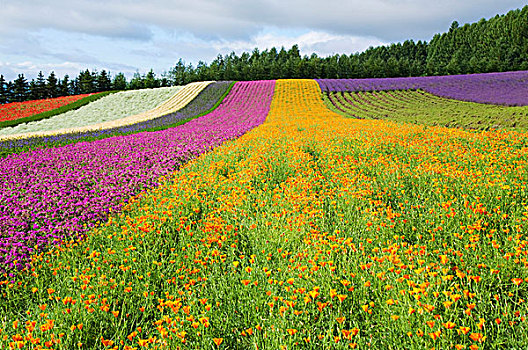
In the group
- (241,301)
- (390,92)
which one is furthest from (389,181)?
(390,92)

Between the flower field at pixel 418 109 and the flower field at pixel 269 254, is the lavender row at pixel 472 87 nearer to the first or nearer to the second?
the flower field at pixel 418 109

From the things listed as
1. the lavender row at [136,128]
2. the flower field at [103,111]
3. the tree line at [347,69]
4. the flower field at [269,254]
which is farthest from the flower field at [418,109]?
the tree line at [347,69]

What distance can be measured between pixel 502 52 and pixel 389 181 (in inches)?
2823

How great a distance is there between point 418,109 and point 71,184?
2346cm

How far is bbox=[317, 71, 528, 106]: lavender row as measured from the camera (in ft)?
86.0

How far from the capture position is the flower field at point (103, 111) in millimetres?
25906

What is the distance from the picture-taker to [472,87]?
33.9 metres

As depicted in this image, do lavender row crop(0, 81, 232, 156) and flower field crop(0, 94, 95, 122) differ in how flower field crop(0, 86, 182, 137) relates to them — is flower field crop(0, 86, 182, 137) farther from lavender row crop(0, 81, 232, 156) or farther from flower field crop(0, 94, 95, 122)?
lavender row crop(0, 81, 232, 156)

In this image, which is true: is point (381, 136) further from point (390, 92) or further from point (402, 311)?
point (390, 92)

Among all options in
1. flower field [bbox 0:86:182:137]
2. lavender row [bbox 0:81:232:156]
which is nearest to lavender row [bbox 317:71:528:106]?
→ lavender row [bbox 0:81:232:156]

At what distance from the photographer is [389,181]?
5.96m

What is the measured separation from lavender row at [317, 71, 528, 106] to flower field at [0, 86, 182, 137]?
2039 cm

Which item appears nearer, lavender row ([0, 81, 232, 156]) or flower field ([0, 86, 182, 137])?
lavender row ([0, 81, 232, 156])

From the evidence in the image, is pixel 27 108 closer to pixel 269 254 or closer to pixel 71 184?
pixel 71 184
